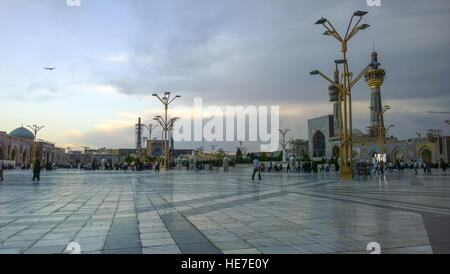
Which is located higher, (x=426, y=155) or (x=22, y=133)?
(x=22, y=133)

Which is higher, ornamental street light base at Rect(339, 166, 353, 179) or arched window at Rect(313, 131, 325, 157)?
arched window at Rect(313, 131, 325, 157)

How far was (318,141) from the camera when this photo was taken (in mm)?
80625

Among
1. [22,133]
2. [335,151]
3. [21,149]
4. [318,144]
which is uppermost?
[22,133]

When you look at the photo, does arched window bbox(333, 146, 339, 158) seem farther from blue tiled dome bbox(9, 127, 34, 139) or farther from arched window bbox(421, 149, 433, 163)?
blue tiled dome bbox(9, 127, 34, 139)

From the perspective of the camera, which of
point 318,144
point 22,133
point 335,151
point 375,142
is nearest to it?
point 375,142

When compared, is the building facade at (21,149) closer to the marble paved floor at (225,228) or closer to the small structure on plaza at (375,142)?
the marble paved floor at (225,228)

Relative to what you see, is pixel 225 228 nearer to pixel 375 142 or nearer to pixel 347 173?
pixel 347 173

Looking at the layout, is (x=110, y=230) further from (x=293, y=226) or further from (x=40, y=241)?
(x=293, y=226)

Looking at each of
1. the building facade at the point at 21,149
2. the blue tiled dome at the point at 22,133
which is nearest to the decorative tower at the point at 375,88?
the building facade at the point at 21,149

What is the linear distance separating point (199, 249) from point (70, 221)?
9.39ft

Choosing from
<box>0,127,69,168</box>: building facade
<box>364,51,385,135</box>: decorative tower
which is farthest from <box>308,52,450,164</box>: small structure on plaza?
<box>0,127,69,168</box>: building facade

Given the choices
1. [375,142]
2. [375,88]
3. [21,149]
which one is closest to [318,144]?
[375,142]

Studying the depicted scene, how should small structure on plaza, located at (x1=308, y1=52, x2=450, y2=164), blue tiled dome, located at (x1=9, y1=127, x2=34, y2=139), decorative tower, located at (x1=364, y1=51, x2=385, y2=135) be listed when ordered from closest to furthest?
1. small structure on plaza, located at (x1=308, y1=52, x2=450, y2=164)
2. decorative tower, located at (x1=364, y1=51, x2=385, y2=135)
3. blue tiled dome, located at (x1=9, y1=127, x2=34, y2=139)
